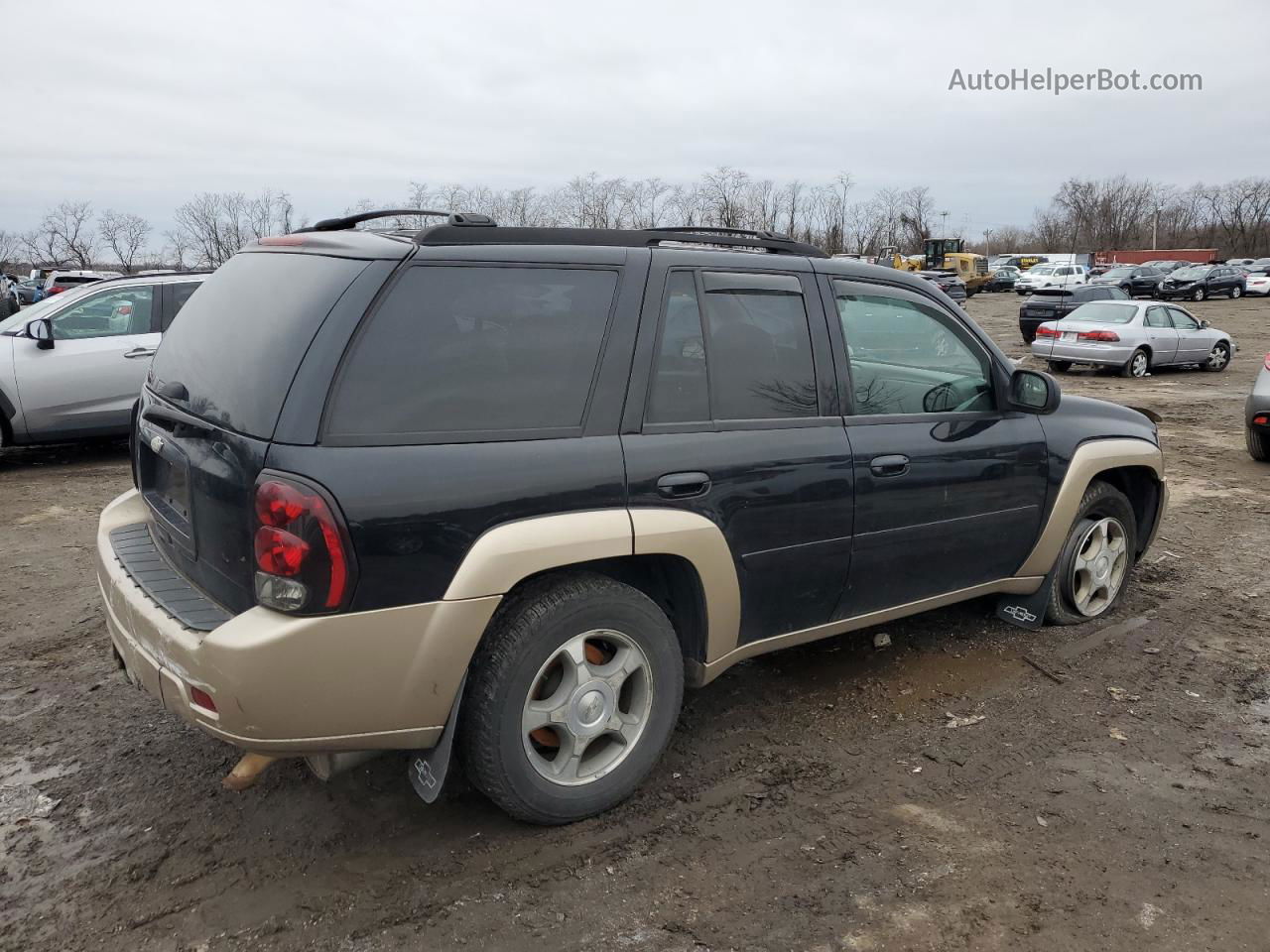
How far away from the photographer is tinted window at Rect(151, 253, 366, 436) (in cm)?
271

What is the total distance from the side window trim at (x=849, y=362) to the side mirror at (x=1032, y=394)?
6cm

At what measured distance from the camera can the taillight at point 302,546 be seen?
2520 millimetres

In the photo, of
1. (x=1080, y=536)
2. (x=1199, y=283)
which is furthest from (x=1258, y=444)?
(x=1199, y=283)

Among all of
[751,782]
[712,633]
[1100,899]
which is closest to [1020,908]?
[1100,899]

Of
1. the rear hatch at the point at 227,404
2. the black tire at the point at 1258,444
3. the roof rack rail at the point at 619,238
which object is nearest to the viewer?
the rear hatch at the point at 227,404

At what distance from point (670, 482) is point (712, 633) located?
1.98ft

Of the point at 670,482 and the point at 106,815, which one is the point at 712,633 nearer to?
the point at 670,482

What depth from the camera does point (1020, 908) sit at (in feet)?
Result: 9.05

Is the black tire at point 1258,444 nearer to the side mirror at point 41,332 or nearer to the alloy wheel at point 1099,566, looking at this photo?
the alloy wheel at point 1099,566

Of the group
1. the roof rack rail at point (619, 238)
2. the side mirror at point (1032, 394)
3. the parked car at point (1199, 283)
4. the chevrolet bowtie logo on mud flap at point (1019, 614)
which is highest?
the parked car at point (1199, 283)

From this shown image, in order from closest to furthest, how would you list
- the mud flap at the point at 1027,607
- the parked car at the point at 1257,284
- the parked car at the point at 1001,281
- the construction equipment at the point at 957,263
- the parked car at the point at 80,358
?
the mud flap at the point at 1027,607
the parked car at the point at 80,358
the parked car at the point at 1257,284
the construction equipment at the point at 957,263
the parked car at the point at 1001,281

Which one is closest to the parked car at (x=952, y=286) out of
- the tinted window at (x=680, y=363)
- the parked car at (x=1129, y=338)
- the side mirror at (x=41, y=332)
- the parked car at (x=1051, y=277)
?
the parked car at (x=1051, y=277)

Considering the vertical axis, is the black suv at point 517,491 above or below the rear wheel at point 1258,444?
above

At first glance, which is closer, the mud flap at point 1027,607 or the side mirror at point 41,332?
the mud flap at point 1027,607
